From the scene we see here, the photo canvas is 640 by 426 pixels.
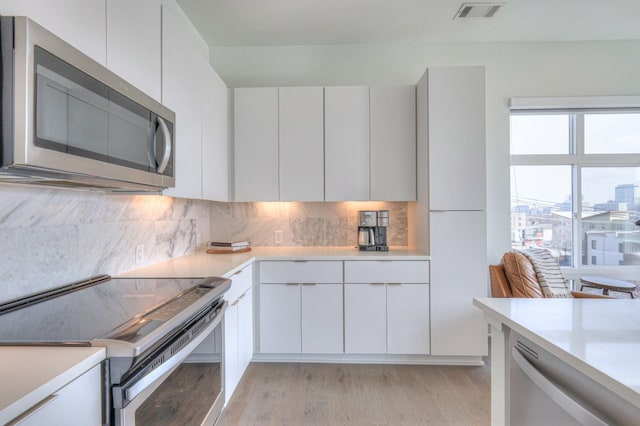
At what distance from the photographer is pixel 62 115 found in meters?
0.89

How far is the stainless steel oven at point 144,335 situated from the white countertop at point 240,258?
20 centimetres

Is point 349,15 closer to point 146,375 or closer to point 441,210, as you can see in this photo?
point 441,210

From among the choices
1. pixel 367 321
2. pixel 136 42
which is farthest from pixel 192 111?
pixel 367 321

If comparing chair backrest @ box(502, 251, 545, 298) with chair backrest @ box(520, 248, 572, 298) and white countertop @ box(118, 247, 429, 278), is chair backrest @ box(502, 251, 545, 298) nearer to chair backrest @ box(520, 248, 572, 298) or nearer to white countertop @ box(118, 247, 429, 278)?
chair backrest @ box(520, 248, 572, 298)

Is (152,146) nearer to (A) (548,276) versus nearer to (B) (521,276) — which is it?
(B) (521,276)

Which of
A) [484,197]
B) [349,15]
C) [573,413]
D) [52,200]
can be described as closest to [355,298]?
[484,197]

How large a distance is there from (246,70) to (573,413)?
3.44 metres

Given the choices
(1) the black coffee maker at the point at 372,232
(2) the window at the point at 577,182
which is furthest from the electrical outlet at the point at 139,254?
(2) the window at the point at 577,182

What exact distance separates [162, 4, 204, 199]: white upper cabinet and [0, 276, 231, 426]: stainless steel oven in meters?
0.64

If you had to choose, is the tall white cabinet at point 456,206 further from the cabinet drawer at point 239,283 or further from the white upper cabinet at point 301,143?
the cabinet drawer at point 239,283

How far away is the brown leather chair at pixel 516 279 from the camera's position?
239 cm

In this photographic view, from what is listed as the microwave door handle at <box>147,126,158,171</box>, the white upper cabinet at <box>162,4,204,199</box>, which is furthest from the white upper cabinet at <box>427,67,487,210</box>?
the microwave door handle at <box>147,126,158,171</box>

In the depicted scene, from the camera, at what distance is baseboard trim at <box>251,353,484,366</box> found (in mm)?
2645

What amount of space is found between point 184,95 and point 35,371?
66.2 inches
